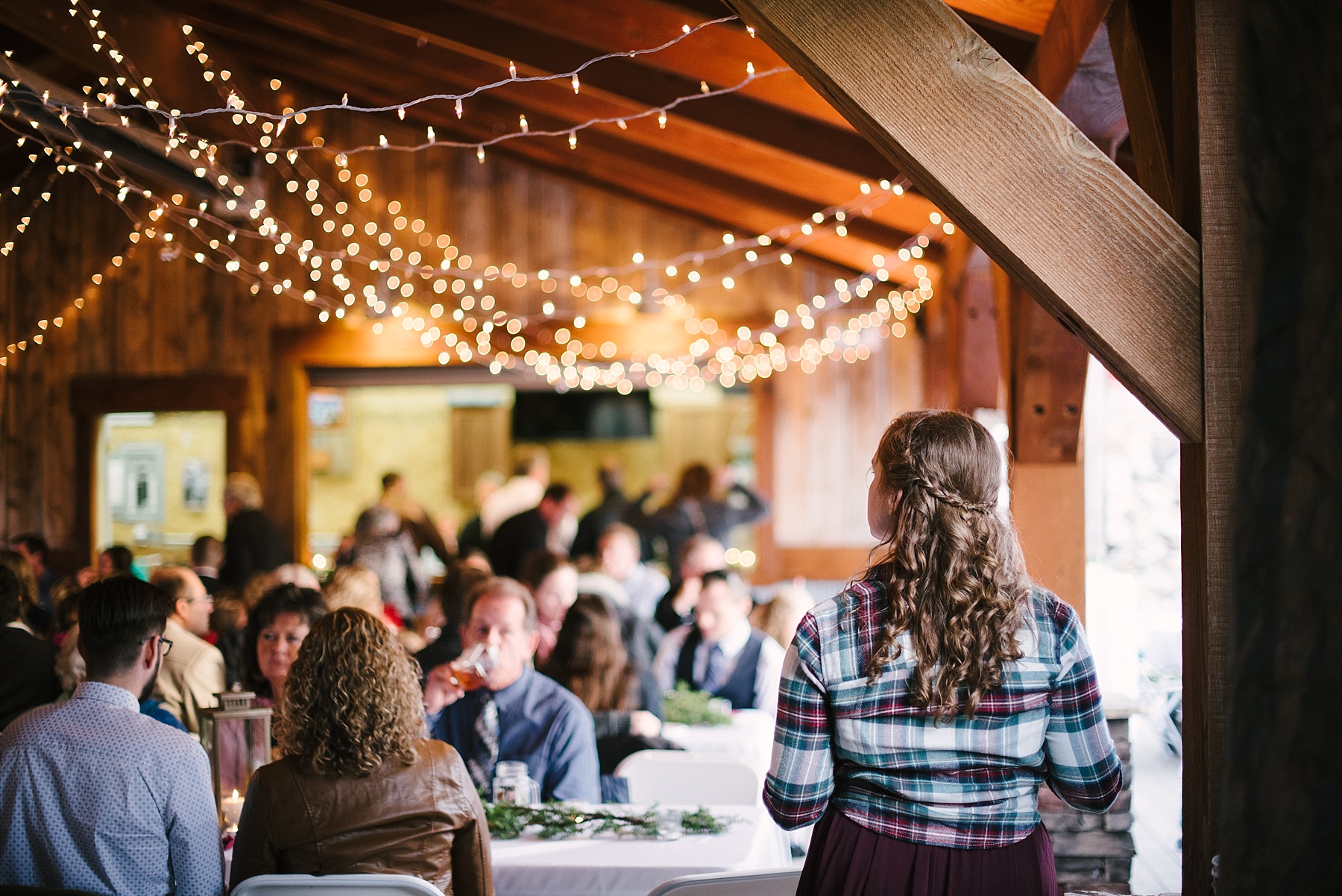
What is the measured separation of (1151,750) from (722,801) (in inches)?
176

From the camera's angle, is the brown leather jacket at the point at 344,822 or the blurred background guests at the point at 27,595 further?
the blurred background guests at the point at 27,595

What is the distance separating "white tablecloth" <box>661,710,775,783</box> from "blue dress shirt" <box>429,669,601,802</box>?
3.01 ft

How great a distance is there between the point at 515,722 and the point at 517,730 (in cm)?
2

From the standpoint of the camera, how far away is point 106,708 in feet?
6.65

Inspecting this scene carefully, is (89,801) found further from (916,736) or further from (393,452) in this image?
(393,452)

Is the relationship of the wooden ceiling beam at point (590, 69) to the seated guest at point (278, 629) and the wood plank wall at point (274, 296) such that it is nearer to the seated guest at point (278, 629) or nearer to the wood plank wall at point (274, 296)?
the seated guest at point (278, 629)

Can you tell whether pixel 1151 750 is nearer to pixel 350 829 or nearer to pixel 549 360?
pixel 549 360

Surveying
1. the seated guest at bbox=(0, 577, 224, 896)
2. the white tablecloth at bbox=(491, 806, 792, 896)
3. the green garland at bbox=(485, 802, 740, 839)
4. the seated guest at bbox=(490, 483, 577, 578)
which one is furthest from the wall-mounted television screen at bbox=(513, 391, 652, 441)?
the seated guest at bbox=(0, 577, 224, 896)

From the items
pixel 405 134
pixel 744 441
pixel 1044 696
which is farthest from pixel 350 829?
pixel 744 441

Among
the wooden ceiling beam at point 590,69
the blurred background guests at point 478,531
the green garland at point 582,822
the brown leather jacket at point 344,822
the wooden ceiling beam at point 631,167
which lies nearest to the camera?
the brown leather jacket at point 344,822

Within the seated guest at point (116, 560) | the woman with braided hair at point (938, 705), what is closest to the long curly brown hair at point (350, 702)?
the woman with braided hair at point (938, 705)

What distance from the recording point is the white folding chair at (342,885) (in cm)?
195

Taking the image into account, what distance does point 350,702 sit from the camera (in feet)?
6.68

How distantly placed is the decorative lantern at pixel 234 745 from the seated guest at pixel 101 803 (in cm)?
47
